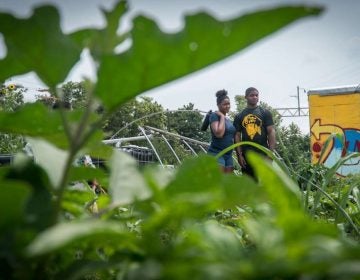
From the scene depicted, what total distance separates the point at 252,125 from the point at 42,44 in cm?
354

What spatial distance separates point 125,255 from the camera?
0.78ft

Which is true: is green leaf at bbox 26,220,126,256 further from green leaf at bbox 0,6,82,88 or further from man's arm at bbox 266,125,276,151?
man's arm at bbox 266,125,276,151

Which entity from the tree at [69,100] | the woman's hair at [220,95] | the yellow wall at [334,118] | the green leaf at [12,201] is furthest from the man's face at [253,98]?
the yellow wall at [334,118]

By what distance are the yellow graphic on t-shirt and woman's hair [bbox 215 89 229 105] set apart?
364mm

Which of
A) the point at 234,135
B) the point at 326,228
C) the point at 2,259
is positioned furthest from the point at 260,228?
the point at 234,135

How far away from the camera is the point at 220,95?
404cm

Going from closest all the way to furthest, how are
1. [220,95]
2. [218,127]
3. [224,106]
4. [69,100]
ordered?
[69,100] → [218,127] → [224,106] → [220,95]

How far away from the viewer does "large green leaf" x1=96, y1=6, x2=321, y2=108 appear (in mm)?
200

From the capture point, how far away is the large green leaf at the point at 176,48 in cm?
20

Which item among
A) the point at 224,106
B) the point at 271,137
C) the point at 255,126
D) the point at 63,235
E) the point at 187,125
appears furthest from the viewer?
the point at 187,125

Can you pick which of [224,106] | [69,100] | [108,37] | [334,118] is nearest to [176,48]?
[108,37]

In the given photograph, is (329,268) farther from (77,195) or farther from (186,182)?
(77,195)

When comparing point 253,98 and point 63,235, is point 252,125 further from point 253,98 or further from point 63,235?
point 63,235

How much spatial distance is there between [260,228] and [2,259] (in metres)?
0.14
